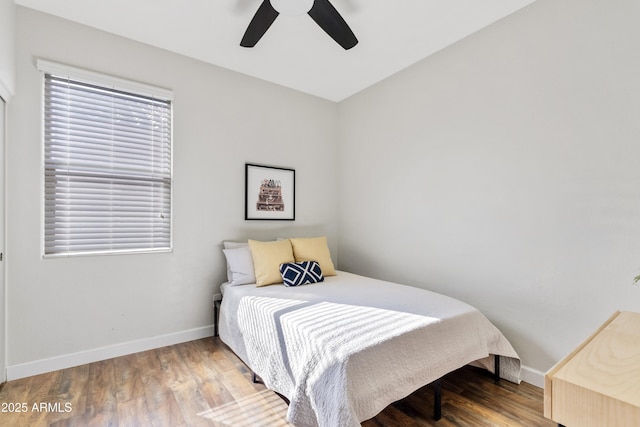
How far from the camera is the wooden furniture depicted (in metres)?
0.60

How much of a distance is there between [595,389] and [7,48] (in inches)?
132

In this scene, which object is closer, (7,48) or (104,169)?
(7,48)

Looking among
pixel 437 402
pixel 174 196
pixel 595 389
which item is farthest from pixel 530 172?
pixel 174 196

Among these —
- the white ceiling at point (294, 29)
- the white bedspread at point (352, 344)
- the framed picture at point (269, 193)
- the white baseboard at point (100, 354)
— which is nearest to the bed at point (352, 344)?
the white bedspread at point (352, 344)

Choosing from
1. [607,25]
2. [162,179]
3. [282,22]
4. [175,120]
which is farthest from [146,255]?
[607,25]

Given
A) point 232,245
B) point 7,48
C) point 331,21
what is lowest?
point 232,245

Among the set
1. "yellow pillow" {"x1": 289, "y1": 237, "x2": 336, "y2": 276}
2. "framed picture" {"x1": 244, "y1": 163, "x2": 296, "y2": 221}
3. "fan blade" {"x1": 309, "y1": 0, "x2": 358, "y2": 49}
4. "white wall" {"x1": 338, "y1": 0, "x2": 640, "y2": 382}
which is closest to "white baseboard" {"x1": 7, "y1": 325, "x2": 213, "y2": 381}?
"yellow pillow" {"x1": 289, "y1": 237, "x2": 336, "y2": 276}

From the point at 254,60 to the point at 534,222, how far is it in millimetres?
2787

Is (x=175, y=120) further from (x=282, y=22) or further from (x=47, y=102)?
(x=282, y=22)

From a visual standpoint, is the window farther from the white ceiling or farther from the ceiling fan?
the ceiling fan

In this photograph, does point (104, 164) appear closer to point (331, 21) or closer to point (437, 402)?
point (331, 21)

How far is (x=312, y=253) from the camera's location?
3.09 meters

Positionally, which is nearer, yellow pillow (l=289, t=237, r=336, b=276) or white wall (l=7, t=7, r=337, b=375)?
white wall (l=7, t=7, r=337, b=375)

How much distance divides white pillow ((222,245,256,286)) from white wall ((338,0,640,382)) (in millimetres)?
1481
